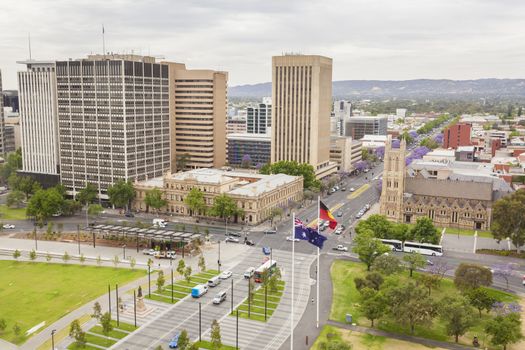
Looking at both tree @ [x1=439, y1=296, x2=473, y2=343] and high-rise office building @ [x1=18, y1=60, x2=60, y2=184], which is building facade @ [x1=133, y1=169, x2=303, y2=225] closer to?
high-rise office building @ [x1=18, y1=60, x2=60, y2=184]

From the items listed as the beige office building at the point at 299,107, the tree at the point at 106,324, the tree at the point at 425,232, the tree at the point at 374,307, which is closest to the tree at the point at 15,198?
the beige office building at the point at 299,107

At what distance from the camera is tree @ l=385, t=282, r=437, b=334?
223 feet

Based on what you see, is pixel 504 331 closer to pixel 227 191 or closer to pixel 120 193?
pixel 227 191

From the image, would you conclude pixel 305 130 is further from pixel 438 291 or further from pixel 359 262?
pixel 438 291

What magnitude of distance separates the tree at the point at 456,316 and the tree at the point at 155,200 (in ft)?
297

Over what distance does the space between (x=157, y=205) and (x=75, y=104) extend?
46019 mm

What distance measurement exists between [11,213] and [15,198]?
204 inches

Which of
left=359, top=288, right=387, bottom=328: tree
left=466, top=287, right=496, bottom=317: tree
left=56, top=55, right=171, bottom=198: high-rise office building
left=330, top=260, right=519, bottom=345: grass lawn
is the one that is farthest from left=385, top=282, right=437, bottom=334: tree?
left=56, top=55, right=171, bottom=198: high-rise office building

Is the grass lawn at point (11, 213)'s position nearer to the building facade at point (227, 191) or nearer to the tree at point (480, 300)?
the building facade at point (227, 191)

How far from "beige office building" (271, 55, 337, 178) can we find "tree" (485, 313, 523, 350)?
124325mm

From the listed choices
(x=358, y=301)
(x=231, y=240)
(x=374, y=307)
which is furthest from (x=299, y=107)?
(x=374, y=307)

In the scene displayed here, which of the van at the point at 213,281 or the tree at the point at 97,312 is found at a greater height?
the tree at the point at 97,312

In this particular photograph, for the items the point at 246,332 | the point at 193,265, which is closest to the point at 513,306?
the point at 246,332

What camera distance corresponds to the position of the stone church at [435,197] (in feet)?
429
